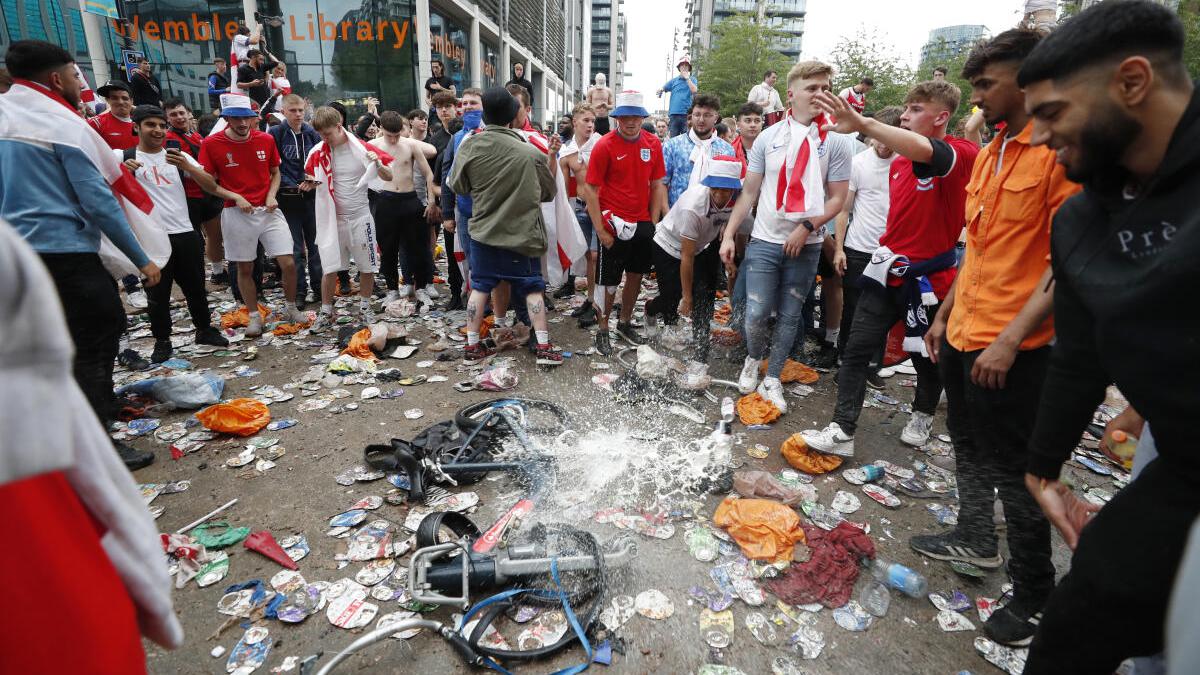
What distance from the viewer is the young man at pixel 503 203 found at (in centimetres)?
455

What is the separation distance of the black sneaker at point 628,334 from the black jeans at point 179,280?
385 cm

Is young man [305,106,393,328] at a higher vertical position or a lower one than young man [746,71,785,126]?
lower

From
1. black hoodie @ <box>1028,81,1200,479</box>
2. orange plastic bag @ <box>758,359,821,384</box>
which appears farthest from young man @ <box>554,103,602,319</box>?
black hoodie @ <box>1028,81,1200,479</box>

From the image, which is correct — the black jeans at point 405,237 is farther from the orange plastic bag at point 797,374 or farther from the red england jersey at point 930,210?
the red england jersey at point 930,210

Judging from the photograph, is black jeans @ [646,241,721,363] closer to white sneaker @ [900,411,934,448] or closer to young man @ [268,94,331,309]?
white sneaker @ [900,411,934,448]

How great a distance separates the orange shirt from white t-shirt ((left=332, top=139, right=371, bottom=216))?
5.32 metres

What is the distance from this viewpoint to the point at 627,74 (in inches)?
4092

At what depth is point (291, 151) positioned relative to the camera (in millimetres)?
6078

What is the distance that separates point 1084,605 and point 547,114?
44.1 m

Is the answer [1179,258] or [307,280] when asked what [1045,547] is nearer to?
[1179,258]

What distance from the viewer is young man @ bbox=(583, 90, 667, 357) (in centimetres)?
489

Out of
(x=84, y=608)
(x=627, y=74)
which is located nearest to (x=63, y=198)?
(x=84, y=608)

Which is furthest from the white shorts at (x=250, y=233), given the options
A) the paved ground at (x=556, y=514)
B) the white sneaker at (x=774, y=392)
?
the white sneaker at (x=774, y=392)

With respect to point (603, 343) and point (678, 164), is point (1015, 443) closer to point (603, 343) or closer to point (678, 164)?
point (603, 343)
